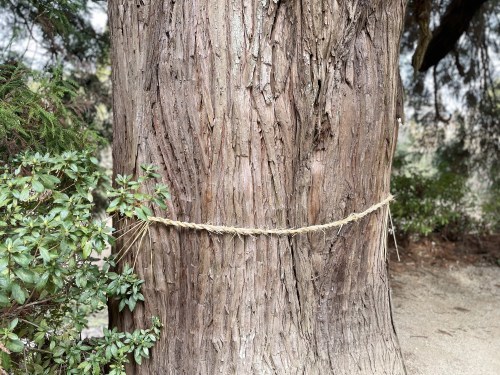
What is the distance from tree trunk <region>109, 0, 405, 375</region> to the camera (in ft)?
6.21

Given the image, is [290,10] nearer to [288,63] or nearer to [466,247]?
[288,63]

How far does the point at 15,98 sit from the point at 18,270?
1.00 metres

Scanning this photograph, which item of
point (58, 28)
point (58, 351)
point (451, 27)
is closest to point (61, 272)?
point (58, 351)

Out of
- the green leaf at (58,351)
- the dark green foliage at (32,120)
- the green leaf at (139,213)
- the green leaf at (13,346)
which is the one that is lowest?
the green leaf at (58,351)

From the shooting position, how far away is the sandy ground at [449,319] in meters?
3.01

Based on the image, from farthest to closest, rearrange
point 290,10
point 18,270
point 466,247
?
point 466,247, point 290,10, point 18,270

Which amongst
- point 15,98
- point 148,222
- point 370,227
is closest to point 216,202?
point 148,222

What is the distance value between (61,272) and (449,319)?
10.0 feet

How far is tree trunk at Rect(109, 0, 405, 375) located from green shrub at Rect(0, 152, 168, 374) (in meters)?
0.13

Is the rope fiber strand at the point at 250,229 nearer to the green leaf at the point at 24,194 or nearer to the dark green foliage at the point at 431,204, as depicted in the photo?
the green leaf at the point at 24,194

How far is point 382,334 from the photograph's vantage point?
231cm

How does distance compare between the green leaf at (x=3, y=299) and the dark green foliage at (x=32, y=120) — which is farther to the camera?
the dark green foliage at (x=32, y=120)

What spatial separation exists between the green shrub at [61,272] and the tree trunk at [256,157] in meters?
0.13

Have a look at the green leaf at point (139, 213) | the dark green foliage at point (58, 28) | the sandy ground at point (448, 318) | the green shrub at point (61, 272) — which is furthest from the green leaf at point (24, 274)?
the dark green foliage at point (58, 28)
